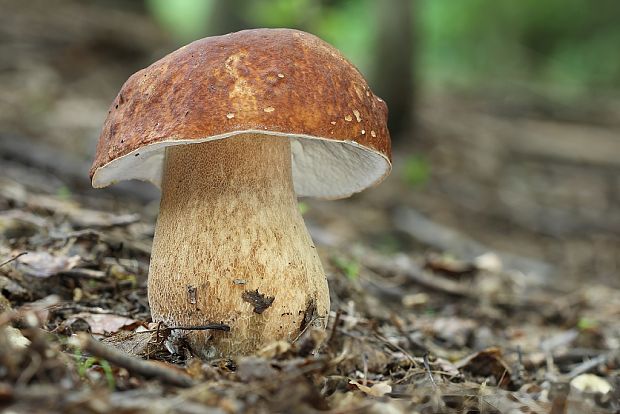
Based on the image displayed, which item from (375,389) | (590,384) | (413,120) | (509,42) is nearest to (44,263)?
(375,389)

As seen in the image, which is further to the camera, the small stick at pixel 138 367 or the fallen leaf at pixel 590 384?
the fallen leaf at pixel 590 384

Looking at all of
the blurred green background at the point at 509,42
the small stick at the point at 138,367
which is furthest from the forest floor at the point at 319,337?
the blurred green background at the point at 509,42

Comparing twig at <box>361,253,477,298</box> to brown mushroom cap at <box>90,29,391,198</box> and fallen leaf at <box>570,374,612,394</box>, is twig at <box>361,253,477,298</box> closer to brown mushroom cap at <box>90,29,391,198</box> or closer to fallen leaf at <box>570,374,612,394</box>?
fallen leaf at <box>570,374,612,394</box>

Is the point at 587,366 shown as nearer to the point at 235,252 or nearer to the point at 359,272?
the point at 359,272

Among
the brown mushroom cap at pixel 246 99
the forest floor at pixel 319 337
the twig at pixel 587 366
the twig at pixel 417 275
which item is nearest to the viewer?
the forest floor at pixel 319 337

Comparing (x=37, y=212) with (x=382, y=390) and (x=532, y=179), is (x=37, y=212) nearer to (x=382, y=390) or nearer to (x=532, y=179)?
(x=382, y=390)

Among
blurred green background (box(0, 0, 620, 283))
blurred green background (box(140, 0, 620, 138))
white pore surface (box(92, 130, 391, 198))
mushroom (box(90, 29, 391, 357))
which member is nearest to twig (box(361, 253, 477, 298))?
white pore surface (box(92, 130, 391, 198))

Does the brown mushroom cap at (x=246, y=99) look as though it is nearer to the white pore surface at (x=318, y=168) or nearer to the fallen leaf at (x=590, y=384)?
the white pore surface at (x=318, y=168)

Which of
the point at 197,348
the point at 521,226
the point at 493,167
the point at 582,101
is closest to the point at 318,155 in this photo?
the point at 197,348
